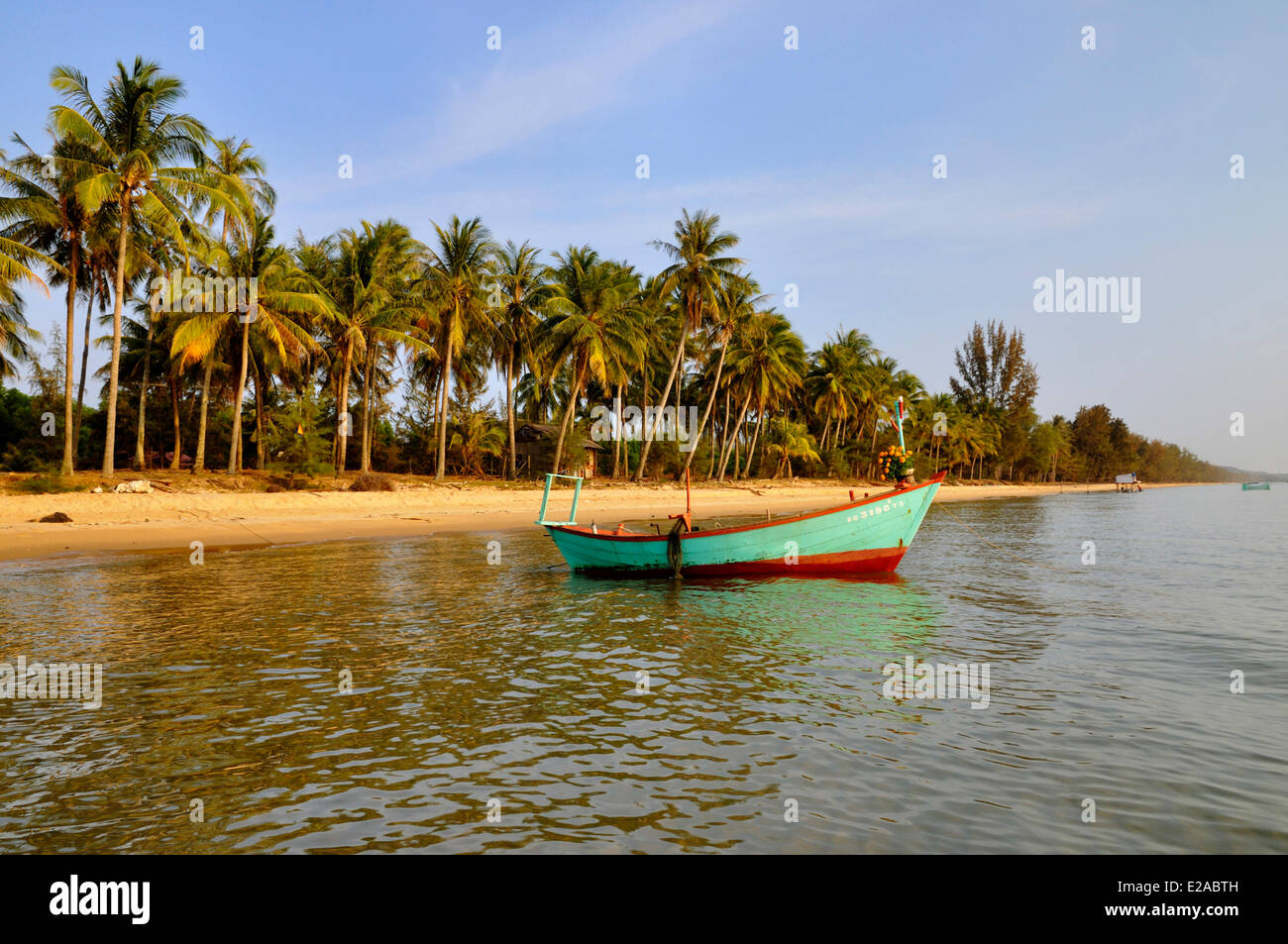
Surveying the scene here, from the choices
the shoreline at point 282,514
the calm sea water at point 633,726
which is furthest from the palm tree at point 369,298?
the calm sea water at point 633,726

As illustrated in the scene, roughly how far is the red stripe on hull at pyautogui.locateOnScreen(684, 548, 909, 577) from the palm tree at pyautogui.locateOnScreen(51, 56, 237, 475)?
21038 mm

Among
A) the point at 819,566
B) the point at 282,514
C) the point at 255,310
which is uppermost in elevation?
the point at 255,310

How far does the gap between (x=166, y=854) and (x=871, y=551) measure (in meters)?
14.9

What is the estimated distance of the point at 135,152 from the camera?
24.5 meters

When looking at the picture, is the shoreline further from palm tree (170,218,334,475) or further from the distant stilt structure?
the distant stilt structure

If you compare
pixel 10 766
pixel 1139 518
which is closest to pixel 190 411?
pixel 10 766

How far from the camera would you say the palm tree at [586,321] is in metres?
38.9

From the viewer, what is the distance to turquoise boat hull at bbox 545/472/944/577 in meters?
15.8

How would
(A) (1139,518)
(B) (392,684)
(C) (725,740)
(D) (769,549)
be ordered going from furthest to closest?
1. (A) (1139,518)
2. (D) (769,549)
3. (B) (392,684)
4. (C) (725,740)

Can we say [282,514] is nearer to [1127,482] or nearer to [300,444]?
[300,444]

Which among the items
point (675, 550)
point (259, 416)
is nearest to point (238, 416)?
point (259, 416)

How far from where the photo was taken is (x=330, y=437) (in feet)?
137

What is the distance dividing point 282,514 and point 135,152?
13042 millimetres
